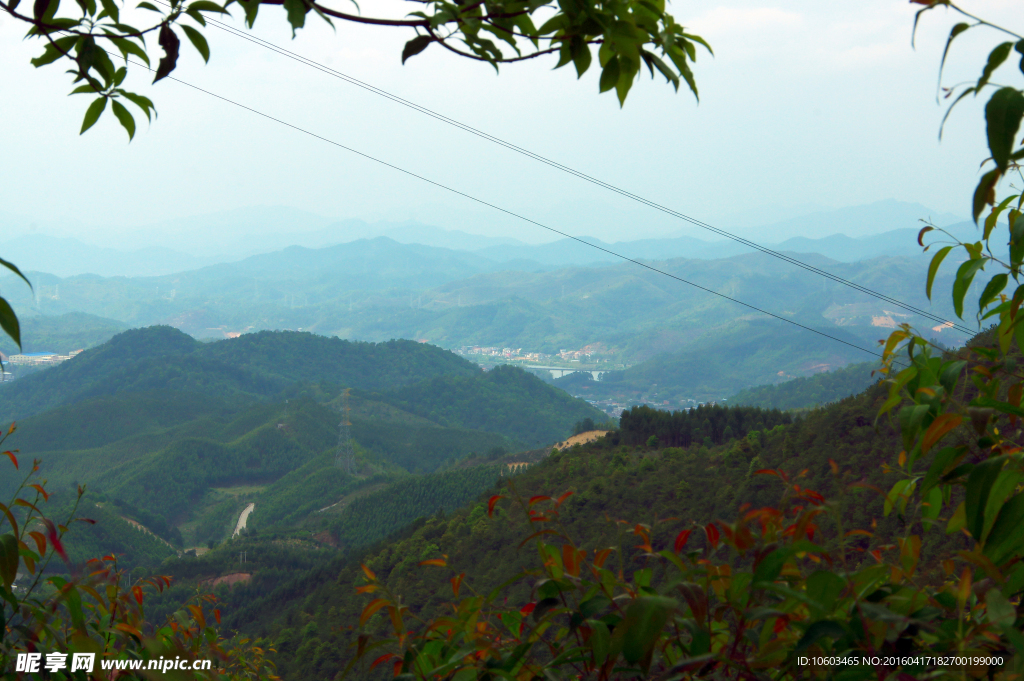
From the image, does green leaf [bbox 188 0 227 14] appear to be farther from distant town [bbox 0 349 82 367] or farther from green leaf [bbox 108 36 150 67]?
distant town [bbox 0 349 82 367]

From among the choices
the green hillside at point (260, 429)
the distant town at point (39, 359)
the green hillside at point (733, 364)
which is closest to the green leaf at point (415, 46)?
the green hillside at point (260, 429)

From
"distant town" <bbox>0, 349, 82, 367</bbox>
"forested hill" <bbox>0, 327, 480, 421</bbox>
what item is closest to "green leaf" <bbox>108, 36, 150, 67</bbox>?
"forested hill" <bbox>0, 327, 480, 421</bbox>

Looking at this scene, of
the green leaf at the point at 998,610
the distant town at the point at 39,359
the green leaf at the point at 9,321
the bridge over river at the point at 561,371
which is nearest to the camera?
the green leaf at the point at 998,610

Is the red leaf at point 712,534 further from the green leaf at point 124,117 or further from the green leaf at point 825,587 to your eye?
the green leaf at point 124,117

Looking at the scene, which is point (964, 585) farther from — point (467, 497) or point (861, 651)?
point (467, 497)

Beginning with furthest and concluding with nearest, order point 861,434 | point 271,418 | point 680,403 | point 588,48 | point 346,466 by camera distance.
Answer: point 680,403 → point 271,418 → point 346,466 → point 861,434 → point 588,48

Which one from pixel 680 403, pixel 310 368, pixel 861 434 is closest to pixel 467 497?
pixel 861 434
